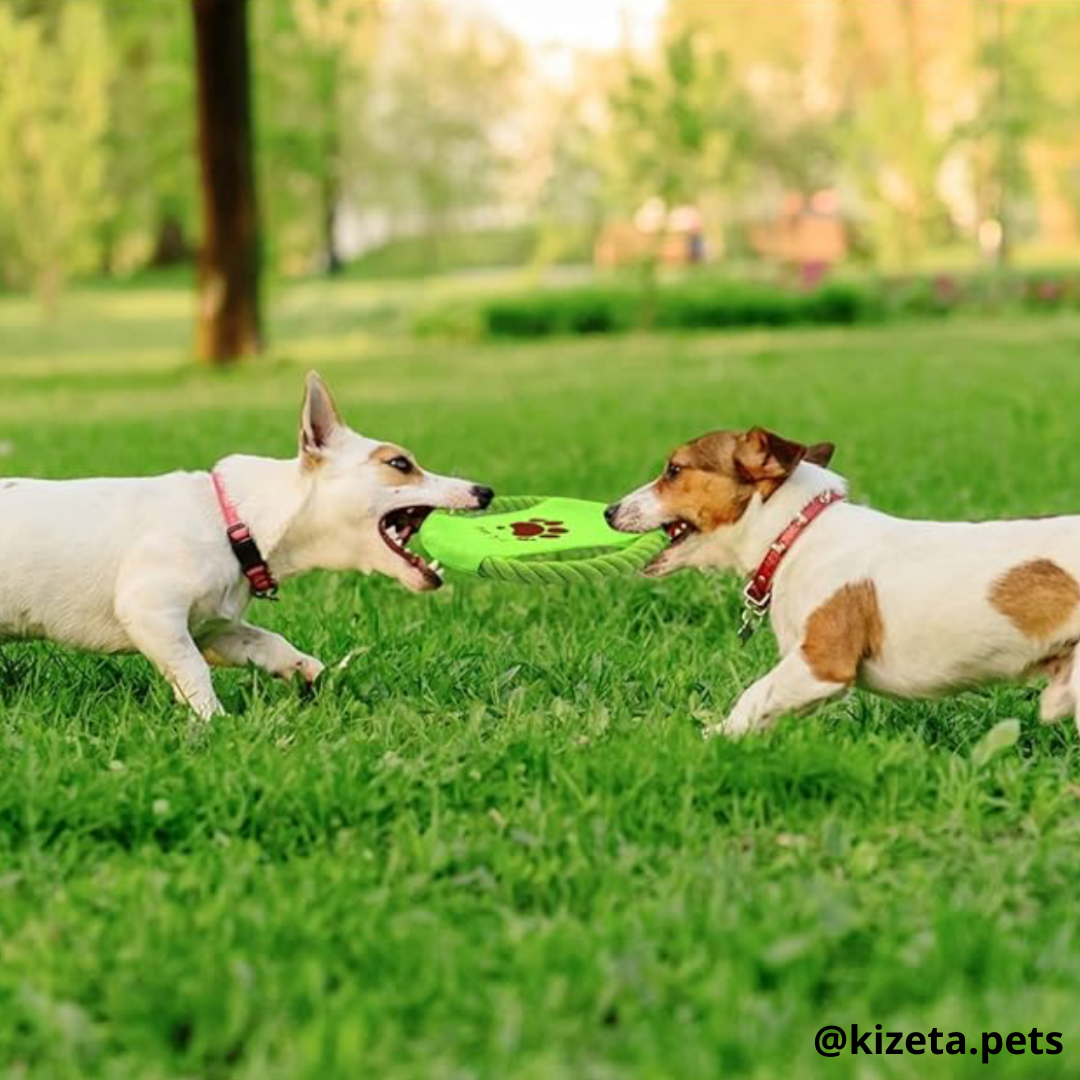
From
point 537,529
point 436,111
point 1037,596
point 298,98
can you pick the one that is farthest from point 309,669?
point 436,111

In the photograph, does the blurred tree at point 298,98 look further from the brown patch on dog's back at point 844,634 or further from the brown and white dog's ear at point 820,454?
the brown patch on dog's back at point 844,634

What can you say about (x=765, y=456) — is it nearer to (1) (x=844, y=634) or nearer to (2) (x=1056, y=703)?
(1) (x=844, y=634)

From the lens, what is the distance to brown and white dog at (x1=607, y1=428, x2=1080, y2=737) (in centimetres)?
469

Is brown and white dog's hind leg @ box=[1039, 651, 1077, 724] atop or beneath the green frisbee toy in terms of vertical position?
beneath

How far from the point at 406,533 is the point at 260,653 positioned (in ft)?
1.75

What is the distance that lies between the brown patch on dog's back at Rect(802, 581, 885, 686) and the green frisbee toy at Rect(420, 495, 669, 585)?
64cm

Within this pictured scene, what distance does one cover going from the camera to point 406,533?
218 inches

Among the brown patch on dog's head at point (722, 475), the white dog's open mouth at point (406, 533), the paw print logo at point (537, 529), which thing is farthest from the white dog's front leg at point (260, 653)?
the brown patch on dog's head at point (722, 475)

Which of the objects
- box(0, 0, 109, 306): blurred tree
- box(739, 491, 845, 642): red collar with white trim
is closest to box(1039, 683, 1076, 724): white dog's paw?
box(739, 491, 845, 642): red collar with white trim

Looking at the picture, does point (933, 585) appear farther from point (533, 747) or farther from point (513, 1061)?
point (513, 1061)

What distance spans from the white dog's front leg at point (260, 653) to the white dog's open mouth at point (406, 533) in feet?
1.33

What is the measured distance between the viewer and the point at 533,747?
462 cm

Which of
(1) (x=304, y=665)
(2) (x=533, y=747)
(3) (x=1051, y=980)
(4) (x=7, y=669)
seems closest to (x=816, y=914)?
(3) (x=1051, y=980)

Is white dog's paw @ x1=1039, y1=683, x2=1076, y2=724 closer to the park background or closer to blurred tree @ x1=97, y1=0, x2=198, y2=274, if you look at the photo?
the park background
